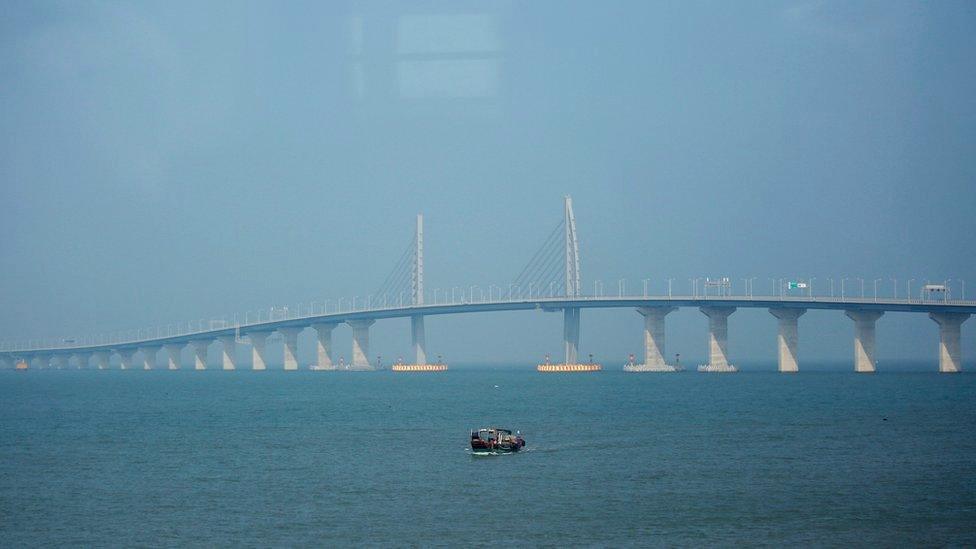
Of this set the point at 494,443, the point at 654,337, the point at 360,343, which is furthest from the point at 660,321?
the point at 494,443

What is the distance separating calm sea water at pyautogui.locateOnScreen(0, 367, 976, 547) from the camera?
98.8 ft

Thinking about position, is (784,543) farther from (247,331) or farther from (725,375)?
(247,331)

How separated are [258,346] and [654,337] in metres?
65.9

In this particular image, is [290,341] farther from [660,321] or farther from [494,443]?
[494,443]

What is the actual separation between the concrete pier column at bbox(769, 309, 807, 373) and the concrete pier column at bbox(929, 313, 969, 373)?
12.2 m

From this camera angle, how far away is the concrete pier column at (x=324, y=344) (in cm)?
15488

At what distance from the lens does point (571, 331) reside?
132250mm

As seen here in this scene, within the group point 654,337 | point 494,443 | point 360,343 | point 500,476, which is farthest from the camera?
point 360,343

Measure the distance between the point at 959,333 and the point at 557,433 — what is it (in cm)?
7076

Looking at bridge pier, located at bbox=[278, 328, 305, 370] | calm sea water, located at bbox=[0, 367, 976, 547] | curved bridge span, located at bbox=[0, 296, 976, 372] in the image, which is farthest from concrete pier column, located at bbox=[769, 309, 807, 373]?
bridge pier, located at bbox=[278, 328, 305, 370]

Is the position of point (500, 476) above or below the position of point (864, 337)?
below

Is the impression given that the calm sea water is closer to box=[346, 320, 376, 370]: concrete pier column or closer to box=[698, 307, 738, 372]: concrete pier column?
box=[698, 307, 738, 372]: concrete pier column

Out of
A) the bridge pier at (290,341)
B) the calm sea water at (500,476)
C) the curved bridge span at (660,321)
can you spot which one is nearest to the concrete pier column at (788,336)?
the curved bridge span at (660,321)

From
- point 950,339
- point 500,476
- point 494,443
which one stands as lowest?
point 500,476
